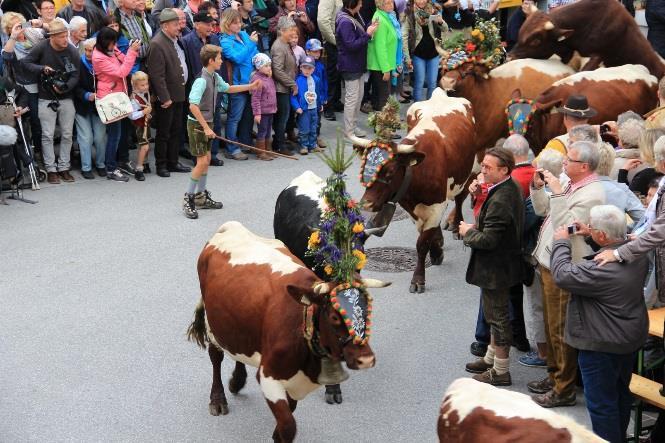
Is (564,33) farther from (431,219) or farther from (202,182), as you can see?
(202,182)

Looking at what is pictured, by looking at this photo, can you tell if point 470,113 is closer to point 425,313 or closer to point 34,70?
point 425,313

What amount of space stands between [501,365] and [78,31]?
317 inches

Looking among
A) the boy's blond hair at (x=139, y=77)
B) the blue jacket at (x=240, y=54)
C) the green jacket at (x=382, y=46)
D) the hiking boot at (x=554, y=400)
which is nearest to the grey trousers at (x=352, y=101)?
the green jacket at (x=382, y=46)

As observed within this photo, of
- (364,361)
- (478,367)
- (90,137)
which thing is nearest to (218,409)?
(364,361)

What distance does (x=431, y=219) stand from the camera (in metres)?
8.79

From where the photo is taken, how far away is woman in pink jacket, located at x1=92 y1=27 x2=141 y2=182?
11.8 meters

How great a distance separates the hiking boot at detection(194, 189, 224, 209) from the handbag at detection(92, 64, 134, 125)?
1.76 meters

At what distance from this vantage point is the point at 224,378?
7.25 metres

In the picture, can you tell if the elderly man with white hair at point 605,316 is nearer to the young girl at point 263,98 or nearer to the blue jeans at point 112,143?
the blue jeans at point 112,143

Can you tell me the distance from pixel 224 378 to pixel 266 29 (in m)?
8.60

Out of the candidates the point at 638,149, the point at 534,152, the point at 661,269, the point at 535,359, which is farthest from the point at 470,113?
the point at 661,269

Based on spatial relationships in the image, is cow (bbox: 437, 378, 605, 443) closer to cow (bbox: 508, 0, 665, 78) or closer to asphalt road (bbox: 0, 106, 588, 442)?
asphalt road (bbox: 0, 106, 588, 442)

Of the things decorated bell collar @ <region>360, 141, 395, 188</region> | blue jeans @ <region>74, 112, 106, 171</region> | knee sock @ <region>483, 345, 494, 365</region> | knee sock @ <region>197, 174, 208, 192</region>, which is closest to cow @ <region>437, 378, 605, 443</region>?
knee sock @ <region>483, 345, 494, 365</region>

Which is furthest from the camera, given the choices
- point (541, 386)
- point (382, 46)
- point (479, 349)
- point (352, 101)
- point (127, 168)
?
point (382, 46)
